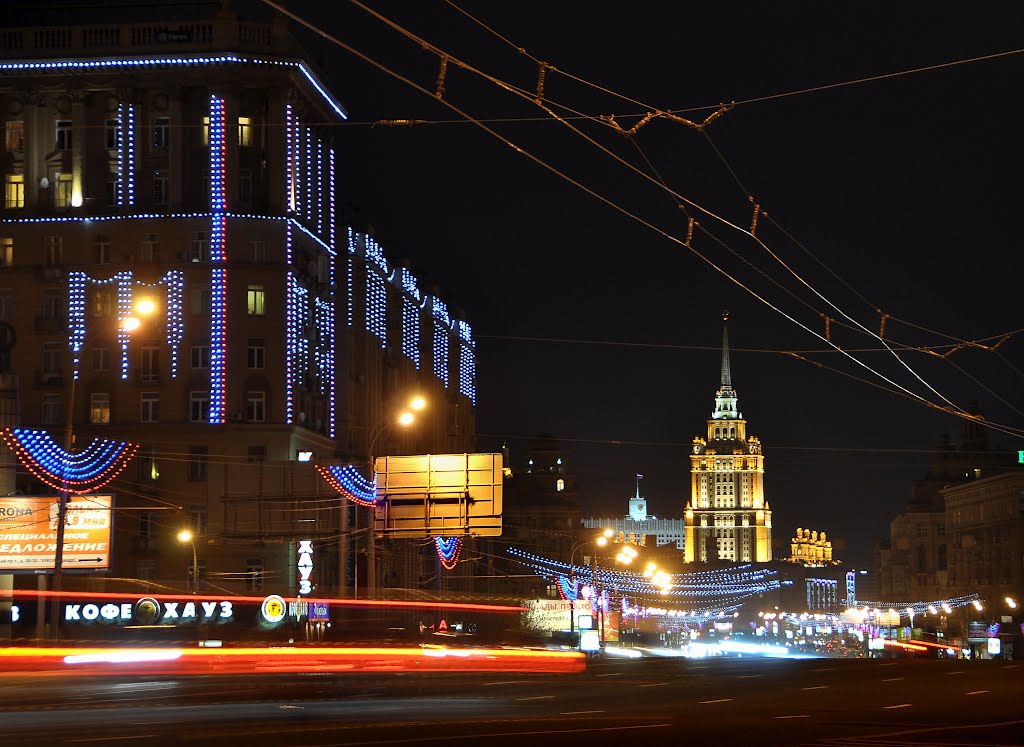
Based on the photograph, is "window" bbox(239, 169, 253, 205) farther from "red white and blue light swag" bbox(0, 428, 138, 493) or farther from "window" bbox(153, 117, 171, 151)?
"red white and blue light swag" bbox(0, 428, 138, 493)

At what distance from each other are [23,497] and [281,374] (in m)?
21.7

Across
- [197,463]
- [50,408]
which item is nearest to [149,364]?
[50,408]

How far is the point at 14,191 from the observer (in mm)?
74375

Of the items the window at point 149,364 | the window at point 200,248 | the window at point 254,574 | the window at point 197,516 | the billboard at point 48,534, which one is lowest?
the window at point 254,574

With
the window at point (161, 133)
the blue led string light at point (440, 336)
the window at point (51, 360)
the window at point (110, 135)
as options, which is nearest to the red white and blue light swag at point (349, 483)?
the window at point (51, 360)

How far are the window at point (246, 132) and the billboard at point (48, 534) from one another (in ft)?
86.5

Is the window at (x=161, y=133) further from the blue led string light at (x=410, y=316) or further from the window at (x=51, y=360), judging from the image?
the blue led string light at (x=410, y=316)

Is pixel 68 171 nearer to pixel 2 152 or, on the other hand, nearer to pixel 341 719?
pixel 2 152

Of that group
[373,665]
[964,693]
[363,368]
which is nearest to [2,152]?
[363,368]

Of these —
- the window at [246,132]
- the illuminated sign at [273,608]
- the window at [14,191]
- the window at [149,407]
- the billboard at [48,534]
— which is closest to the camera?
the illuminated sign at [273,608]

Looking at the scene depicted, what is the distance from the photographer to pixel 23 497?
5112 centimetres

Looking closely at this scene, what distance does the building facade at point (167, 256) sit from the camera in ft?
234

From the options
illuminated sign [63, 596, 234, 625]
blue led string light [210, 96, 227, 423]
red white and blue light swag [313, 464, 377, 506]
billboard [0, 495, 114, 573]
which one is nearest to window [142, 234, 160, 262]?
blue led string light [210, 96, 227, 423]

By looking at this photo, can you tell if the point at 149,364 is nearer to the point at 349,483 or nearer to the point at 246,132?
the point at 246,132
